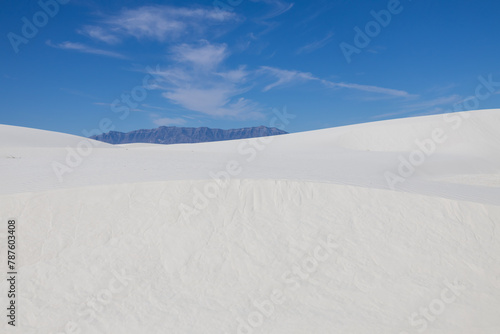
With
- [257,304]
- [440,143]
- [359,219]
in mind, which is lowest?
[257,304]

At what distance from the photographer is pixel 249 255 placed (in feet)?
24.0

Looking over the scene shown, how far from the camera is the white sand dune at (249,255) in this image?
5785 millimetres

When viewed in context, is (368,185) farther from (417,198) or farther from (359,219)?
(359,219)

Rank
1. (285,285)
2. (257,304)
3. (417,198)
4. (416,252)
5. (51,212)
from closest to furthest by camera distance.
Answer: (257,304), (285,285), (416,252), (51,212), (417,198)

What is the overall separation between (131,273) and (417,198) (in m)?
8.41

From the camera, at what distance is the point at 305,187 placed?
31.7 feet

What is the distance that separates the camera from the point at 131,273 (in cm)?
673

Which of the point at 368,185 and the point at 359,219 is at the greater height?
the point at 368,185

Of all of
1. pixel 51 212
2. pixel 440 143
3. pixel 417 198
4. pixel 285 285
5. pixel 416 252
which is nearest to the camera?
pixel 285 285

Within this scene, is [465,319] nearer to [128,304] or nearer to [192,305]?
[192,305]

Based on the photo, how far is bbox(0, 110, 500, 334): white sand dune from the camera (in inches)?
228

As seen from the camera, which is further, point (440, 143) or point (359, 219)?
point (440, 143)

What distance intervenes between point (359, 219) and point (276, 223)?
2.40 m

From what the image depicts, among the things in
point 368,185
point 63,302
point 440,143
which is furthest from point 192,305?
point 440,143
